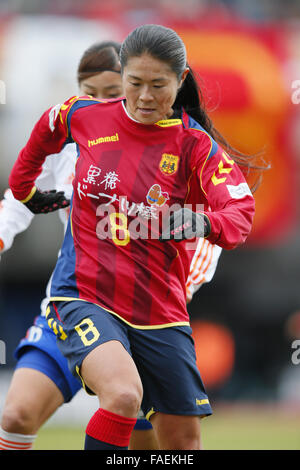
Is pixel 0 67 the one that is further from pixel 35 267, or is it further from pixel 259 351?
pixel 259 351

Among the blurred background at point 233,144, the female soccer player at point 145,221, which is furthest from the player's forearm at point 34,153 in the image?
the blurred background at point 233,144

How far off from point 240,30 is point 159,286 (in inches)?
300

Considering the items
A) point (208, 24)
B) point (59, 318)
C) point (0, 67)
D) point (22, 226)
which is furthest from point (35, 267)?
point (59, 318)

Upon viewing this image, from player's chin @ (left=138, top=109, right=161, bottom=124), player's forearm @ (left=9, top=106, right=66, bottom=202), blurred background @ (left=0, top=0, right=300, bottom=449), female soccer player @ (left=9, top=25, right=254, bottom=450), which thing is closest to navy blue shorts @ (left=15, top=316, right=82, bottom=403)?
female soccer player @ (left=9, top=25, right=254, bottom=450)

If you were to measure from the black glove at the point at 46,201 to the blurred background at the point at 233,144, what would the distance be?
4.81 meters

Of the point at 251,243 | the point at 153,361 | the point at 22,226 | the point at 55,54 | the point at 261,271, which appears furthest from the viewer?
the point at 261,271

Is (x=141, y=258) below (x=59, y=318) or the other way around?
the other way around

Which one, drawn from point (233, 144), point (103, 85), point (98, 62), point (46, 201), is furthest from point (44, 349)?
point (233, 144)

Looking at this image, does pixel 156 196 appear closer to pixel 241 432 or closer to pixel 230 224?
pixel 230 224

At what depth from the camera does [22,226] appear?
15.1 ft

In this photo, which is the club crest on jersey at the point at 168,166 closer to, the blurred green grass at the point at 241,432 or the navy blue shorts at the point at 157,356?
the navy blue shorts at the point at 157,356

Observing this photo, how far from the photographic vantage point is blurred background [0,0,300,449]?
1016cm

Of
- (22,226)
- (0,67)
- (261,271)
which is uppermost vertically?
(22,226)

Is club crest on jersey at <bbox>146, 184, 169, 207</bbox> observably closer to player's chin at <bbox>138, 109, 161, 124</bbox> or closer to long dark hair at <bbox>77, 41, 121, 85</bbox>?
player's chin at <bbox>138, 109, 161, 124</bbox>
